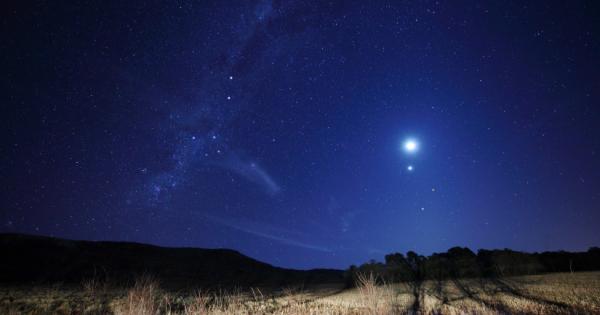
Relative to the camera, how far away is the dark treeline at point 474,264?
37219mm

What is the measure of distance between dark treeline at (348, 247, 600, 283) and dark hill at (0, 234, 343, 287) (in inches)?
590

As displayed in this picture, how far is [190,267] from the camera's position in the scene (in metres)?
51.1

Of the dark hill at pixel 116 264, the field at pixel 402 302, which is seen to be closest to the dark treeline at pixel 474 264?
the field at pixel 402 302

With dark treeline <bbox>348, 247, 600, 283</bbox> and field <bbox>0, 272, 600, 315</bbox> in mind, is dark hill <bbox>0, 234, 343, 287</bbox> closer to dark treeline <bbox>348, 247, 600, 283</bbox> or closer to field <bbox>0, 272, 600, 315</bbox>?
field <bbox>0, 272, 600, 315</bbox>

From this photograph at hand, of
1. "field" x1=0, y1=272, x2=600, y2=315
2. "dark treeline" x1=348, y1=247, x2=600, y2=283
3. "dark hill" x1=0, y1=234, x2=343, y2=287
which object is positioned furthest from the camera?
"dark hill" x1=0, y1=234, x2=343, y2=287

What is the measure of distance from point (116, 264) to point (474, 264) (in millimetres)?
53694

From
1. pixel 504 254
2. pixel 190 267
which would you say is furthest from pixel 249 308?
pixel 504 254

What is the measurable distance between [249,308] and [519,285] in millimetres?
24168

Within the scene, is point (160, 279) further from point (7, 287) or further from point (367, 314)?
point (367, 314)

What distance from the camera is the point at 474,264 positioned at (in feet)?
137

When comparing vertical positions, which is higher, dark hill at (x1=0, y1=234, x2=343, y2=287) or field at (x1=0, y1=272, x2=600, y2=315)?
dark hill at (x1=0, y1=234, x2=343, y2=287)

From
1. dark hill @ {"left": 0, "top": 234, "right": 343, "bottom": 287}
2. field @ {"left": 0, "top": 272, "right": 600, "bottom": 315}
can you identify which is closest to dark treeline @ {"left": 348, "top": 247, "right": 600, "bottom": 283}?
field @ {"left": 0, "top": 272, "right": 600, "bottom": 315}

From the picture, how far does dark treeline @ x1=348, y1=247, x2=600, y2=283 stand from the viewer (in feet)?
122

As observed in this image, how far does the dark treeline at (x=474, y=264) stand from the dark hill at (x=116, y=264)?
14979mm
